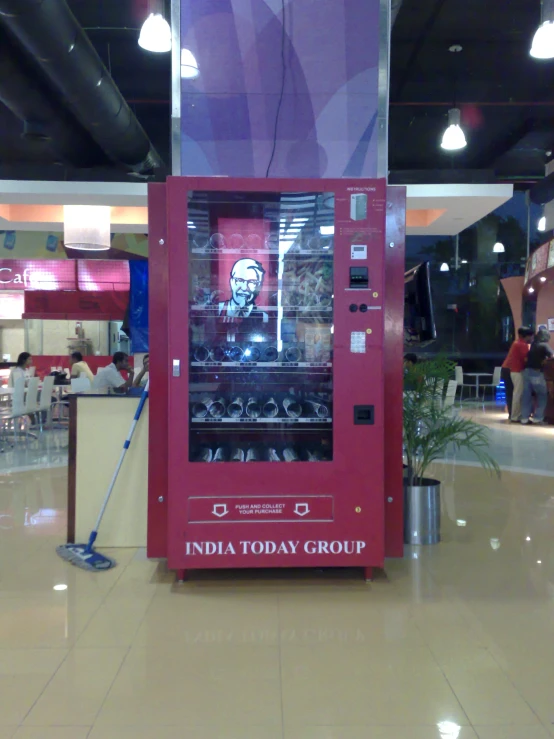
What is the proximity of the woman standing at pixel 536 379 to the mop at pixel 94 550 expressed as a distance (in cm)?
851

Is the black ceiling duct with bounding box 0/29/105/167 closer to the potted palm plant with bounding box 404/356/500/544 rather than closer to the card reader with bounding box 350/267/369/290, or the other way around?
the card reader with bounding box 350/267/369/290

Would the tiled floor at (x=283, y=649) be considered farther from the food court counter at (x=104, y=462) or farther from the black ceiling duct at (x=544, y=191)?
the black ceiling duct at (x=544, y=191)

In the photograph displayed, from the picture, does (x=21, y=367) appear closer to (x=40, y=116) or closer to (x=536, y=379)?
(x=40, y=116)

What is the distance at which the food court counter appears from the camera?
416cm

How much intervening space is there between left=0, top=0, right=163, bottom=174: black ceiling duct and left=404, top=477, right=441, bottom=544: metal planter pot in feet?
14.1

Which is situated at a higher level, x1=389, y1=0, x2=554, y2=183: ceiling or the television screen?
x1=389, y1=0, x2=554, y2=183: ceiling

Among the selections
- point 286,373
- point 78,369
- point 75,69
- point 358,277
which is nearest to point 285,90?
point 358,277

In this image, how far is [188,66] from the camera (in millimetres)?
3719

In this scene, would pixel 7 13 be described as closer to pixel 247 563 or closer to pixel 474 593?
pixel 247 563

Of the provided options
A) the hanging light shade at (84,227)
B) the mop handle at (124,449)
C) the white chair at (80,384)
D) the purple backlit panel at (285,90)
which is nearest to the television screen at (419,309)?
the purple backlit panel at (285,90)

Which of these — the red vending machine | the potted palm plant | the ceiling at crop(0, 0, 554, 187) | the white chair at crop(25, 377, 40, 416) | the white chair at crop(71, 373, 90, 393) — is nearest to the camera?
the red vending machine

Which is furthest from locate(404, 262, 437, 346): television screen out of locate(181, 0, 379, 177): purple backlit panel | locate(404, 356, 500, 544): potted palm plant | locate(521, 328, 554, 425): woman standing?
locate(521, 328, 554, 425): woman standing

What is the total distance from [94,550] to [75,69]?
4.13 metres

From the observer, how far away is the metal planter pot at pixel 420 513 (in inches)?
170
